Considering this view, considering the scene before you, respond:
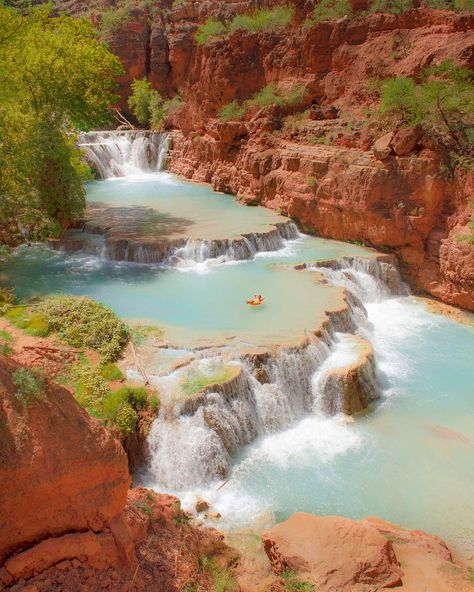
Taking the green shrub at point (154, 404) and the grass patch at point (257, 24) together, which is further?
the grass patch at point (257, 24)

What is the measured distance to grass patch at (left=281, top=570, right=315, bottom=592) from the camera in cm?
540

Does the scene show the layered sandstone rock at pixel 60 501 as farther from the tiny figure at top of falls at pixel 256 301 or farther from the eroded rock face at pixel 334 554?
the tiny figure at top of falls at pixel 256 301

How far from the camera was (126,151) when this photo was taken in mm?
26359

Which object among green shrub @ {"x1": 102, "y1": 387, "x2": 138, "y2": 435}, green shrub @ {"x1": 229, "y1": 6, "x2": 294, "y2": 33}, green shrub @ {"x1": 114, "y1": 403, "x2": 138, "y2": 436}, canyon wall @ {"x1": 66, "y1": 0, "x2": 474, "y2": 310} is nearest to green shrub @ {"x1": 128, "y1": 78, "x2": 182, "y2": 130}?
canyon wall @ {"x1": 66, "y1": 0, "x2": 474, "y2": 310}

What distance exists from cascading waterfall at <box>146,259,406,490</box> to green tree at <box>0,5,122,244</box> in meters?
6.30

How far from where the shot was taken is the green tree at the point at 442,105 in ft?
46.4

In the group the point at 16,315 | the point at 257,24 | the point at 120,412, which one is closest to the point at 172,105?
the point at 257,24

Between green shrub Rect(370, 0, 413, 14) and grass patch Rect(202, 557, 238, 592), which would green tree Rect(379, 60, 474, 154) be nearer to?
green shrub Rect(370, 0, 413, 14)

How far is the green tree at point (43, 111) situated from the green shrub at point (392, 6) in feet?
35.0

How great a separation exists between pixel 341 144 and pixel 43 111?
895 centimetres

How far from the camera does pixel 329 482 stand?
26.5 feet

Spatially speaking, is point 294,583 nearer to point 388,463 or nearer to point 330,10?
point 388,463

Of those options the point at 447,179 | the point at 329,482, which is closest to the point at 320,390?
the point at 329,482

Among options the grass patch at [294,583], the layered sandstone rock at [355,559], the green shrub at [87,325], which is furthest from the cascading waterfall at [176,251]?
the grass patch at [294,583]
